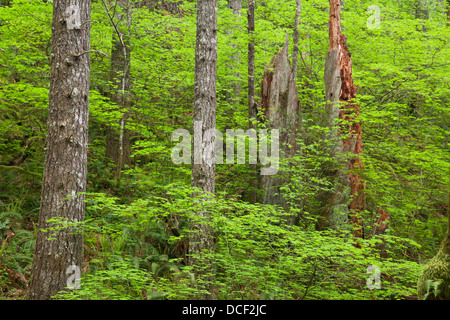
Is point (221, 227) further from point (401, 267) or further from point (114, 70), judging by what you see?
point (114, 70)

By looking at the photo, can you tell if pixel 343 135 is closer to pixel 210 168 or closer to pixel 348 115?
pixel 348 115

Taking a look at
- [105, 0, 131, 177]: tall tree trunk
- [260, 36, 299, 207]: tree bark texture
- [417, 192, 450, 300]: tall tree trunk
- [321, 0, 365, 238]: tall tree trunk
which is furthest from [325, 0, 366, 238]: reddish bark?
[105, 0, 131, 177]: tall tree trunk

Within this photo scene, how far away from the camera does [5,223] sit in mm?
6238

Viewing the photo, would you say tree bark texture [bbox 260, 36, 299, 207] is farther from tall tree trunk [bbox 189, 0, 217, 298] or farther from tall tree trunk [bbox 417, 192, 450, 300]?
tall tree trunk [bbox 417, 192, 450, 300]

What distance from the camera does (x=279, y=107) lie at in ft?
27.5

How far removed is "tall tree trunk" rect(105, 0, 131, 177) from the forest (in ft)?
0.19

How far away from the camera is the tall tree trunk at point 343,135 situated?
7133 mm

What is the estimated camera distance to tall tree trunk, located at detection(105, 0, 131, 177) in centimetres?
823

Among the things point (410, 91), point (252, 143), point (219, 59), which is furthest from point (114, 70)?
point (410, 91)

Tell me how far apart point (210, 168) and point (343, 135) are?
288 cm

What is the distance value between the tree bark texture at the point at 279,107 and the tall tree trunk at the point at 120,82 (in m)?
3.44

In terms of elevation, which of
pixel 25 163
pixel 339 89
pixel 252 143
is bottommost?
pixel 25 163

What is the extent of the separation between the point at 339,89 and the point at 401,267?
16.5ft

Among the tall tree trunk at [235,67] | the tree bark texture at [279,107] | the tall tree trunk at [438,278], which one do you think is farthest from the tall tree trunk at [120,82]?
the tall tree trunk at [438,278]
